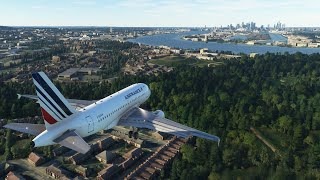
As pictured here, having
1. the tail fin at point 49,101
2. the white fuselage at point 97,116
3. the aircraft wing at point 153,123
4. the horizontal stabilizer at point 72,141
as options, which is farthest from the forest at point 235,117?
the tail fin at point 49,101

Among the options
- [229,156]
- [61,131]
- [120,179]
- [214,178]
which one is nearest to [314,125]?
[229,156]

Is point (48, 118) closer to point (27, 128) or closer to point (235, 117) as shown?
point (27, 128)

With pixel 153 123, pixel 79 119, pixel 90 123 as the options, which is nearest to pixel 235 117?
pixel 153 123

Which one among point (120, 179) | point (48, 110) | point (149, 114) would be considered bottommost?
point (120, 179)

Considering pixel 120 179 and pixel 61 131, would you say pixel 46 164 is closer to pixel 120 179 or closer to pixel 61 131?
pixel 120 179

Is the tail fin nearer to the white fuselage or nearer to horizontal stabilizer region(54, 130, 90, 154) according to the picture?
the white fuselage

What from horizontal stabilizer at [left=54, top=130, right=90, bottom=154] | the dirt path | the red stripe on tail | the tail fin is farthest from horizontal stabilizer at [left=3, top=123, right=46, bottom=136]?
the dirt path

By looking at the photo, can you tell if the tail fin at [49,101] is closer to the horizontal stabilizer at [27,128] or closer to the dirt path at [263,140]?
the horizontal stabilizer at [27,128]

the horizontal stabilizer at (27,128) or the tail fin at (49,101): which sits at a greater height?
the tail fin at (49,101)

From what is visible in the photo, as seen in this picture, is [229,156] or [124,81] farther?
[124,81]
